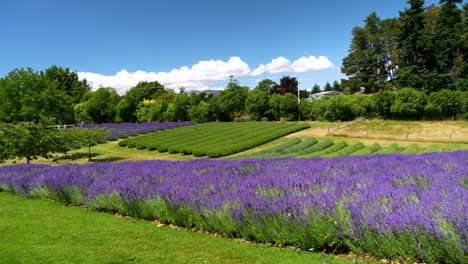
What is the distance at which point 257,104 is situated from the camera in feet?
195

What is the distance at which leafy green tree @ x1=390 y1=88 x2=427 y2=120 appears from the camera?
158 feet

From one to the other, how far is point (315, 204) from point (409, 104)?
1938 inches

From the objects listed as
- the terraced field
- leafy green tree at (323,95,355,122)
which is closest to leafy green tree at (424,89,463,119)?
leafy green tree at (323,95,355,122)

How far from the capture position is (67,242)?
5.25 m

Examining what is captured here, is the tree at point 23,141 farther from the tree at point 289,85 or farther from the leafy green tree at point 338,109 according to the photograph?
the tree at point 289,85

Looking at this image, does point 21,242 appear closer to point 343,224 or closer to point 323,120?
point 343,224

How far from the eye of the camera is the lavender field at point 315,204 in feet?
12.9

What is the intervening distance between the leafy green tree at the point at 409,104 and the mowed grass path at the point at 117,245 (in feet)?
Answer: 161

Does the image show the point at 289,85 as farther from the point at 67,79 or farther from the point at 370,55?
the point at 67,79

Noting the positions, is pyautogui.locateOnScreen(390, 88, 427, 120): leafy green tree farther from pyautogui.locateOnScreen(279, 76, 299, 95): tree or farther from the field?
the field

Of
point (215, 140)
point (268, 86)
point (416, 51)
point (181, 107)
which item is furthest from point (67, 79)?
point (416, 51)

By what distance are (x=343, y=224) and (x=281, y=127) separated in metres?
39.4

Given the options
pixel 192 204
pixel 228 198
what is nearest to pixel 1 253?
pixel 192 204

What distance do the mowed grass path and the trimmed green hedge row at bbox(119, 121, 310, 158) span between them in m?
23.1
